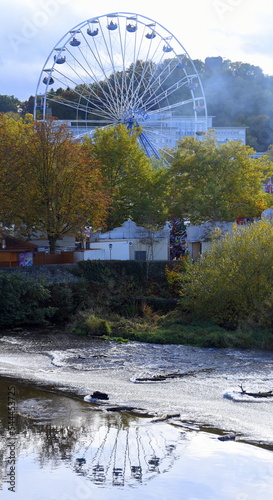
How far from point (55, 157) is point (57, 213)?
3.69m

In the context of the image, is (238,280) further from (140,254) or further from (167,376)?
(140,254)

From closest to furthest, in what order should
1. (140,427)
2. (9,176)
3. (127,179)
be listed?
(140,427), (9,176), (127,179)

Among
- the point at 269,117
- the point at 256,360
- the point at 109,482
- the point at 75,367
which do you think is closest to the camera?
the point at 109,482

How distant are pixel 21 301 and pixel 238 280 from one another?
1153 cm

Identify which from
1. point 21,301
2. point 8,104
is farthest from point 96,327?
point 8,104

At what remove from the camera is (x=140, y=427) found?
1485 centimetres

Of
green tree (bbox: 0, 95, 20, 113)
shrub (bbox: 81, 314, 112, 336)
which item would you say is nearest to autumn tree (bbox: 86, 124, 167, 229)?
shrub (bbox: 81, 314, 112, 336)

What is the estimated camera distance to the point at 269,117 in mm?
140875

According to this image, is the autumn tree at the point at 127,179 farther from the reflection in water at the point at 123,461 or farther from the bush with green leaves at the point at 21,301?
the reflection in water at the point at 123,461

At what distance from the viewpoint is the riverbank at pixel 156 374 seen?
16.6 meters

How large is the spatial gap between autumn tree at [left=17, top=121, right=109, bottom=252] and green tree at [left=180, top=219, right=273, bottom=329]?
12.9 meters

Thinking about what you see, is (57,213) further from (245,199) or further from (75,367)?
(75,367)

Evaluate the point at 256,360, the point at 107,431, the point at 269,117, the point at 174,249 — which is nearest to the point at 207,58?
the point at 269,117

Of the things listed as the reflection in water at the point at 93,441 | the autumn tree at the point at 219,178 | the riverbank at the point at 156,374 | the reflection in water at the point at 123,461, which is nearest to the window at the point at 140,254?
the autumn tree at the point at 219,178
